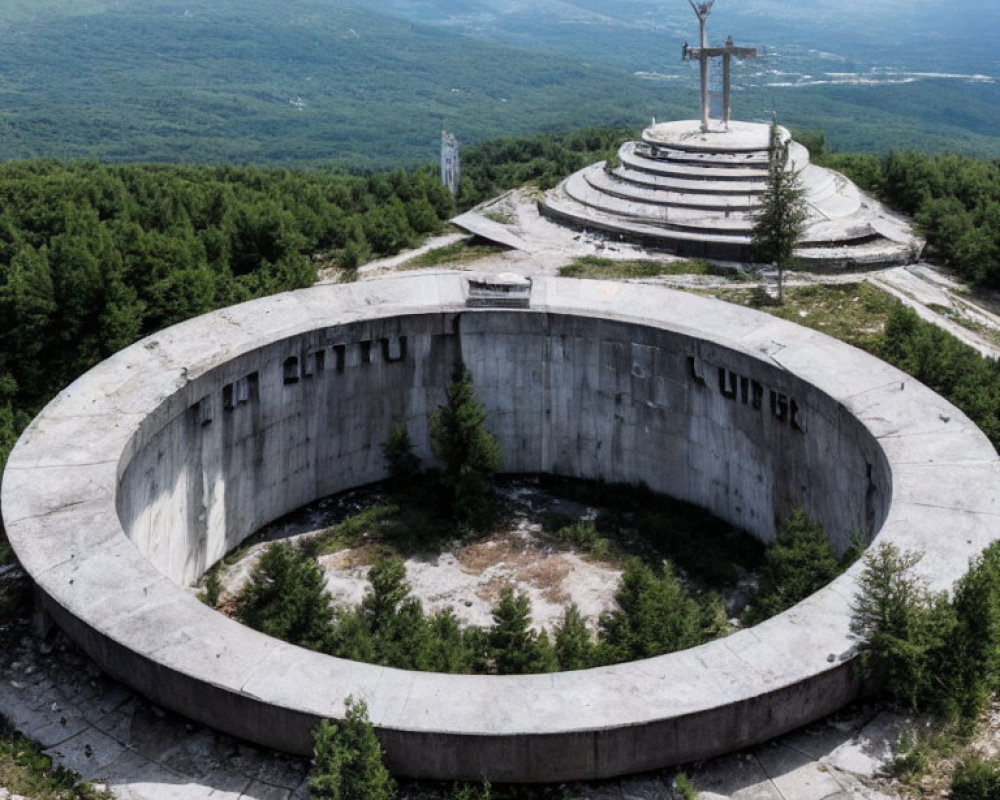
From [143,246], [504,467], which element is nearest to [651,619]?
[504,467]

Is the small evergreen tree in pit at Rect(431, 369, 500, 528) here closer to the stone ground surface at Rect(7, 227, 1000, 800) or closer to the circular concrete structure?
the circular concrete structure

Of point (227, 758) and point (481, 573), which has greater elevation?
point (227, 758)

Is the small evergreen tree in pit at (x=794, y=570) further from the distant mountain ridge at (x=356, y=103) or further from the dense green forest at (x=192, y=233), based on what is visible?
the distant mountain ridge at (x=356, y=103)

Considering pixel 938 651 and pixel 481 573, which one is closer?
pixel 938 651

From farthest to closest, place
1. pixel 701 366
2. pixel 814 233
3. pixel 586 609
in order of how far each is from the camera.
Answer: pixel 814 233
pixel 701 366
pixel 586 609

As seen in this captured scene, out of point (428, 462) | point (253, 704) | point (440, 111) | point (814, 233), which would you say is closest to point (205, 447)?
point (428, 462)

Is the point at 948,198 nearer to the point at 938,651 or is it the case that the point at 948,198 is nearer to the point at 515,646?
the point at 515,646

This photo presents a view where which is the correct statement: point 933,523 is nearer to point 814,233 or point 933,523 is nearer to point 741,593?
point 741,593
